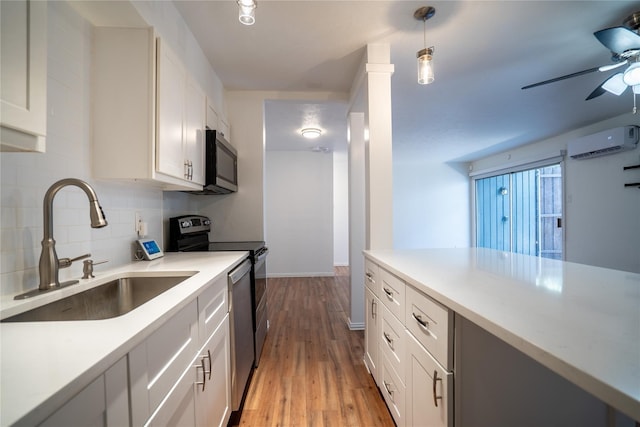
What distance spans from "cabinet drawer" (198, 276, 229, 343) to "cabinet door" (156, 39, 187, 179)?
657 mm

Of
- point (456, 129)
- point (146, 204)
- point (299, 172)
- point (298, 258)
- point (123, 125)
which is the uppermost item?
point (456, 129)

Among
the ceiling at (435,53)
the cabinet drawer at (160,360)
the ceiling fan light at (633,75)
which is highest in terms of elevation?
the ceiling at (435,53)

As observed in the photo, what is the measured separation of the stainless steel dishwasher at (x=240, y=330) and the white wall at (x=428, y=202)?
17.6 feet

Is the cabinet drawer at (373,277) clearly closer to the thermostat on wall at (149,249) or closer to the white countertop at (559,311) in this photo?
the white countertop at (559,311)

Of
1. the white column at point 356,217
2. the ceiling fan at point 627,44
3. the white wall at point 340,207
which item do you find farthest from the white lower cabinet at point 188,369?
the white wall at point 340,207

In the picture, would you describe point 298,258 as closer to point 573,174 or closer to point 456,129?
point 456,129

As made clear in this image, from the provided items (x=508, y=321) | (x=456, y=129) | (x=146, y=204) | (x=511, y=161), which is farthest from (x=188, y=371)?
(x=511, y=161)

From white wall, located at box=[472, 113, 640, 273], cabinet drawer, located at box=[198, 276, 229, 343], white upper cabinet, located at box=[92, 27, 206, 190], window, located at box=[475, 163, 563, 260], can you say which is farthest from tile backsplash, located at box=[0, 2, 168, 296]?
window, located at box=[475, 163, 563, 260]

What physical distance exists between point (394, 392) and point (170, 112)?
6.31 ft

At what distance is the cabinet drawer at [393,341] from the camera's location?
1.25 meters

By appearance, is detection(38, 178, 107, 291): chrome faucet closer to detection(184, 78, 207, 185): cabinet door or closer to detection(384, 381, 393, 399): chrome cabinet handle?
detection(184, 78, 207, 185): cabinet door

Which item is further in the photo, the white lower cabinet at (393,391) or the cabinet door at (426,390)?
the white lower cabinet at (393,391)

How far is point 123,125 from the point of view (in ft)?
4.08

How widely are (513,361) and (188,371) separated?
1.13m
